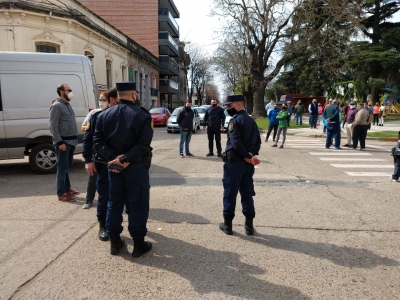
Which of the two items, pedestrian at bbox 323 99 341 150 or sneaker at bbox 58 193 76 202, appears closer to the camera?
sneaker at bbox 58 193 76 202

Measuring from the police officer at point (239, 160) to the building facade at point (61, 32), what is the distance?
644 inches

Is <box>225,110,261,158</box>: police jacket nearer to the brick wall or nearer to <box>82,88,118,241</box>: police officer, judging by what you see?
<box>82,88,118,241</box>: police officer

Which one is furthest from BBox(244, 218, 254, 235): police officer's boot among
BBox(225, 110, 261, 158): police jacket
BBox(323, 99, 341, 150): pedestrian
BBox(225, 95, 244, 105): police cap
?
BBox(323, 99, 341, 150): pedestrian

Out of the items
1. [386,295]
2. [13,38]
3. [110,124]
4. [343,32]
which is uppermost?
[343,32]

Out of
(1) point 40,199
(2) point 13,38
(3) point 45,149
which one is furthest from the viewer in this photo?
(2) point 13,38

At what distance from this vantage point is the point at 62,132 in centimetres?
564

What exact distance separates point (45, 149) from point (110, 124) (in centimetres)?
489

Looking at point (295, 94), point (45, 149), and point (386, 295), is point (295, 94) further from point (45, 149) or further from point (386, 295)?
point (386, 295)

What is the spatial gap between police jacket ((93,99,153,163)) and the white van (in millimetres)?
4719

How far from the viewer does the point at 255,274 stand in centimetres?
326

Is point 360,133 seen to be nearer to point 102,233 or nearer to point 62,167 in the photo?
point 62,167

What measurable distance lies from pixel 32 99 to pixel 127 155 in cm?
526

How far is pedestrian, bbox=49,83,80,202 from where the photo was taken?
217 inches

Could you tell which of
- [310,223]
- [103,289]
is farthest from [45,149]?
[310,223]
